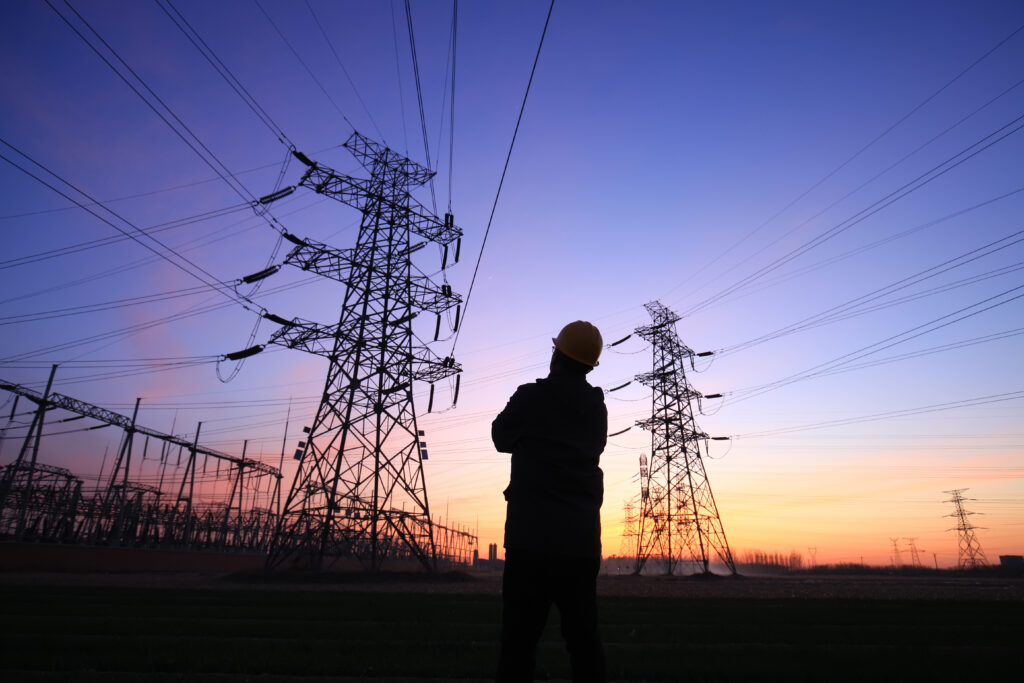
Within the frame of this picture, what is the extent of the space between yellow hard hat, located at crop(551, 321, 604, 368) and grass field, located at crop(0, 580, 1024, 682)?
255 cm

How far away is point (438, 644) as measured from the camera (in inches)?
196

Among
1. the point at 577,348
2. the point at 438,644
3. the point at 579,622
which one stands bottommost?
the point at 438,644

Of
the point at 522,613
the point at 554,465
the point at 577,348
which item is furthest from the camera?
the point at 577,348

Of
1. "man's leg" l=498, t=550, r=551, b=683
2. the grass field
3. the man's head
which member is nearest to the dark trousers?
"man's leg" l=498, t=550, r=551, b=683

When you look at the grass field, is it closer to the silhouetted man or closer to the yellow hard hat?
the silhouetted man

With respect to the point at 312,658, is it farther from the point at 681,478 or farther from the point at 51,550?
the point at 681,478

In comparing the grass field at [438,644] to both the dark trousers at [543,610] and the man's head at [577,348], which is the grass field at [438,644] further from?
the man's head at [577,348]

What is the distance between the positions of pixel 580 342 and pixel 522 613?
1146 mm

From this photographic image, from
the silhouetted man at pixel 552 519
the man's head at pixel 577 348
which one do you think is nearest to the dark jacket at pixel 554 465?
the silhouetted man at pixel 552 519

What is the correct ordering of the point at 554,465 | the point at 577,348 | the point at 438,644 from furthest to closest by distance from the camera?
the point at 438,644, the point at 577,348, the point at 554,465

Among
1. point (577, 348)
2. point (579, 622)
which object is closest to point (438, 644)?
point (579, 622)

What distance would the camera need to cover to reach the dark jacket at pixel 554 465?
6.96ft

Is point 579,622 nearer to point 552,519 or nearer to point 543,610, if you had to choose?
point 543,610

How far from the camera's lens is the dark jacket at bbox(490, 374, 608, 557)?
83.5 inches
